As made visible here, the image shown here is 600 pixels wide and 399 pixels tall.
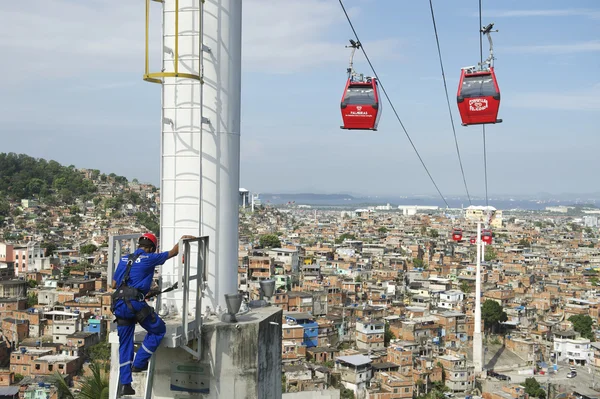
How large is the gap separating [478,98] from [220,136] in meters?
3.58

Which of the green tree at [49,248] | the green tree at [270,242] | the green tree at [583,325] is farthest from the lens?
the green tree at [270,242]

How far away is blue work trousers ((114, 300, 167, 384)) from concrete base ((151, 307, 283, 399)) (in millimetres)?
261

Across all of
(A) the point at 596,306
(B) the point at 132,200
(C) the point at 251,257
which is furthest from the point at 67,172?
(A) the point at 596,306

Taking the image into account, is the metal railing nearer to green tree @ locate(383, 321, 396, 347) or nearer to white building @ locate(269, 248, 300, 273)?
green tree @ locate(383, 321, 396, 347)

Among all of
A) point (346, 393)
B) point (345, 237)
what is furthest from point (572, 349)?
point (345, 237)

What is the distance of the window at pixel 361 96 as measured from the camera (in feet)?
23.3

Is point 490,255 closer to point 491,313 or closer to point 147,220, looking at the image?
point 491,313

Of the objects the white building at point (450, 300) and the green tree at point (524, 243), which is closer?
the white building at point (450, 300)

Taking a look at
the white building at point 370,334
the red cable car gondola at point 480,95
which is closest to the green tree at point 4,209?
the white building at point 370,334

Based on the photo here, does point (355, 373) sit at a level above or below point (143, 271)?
below

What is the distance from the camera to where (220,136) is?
3.61 meters

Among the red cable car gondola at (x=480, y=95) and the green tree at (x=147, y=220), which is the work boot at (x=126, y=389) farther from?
the green tree at (x=147, y=220)

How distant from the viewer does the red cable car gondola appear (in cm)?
636

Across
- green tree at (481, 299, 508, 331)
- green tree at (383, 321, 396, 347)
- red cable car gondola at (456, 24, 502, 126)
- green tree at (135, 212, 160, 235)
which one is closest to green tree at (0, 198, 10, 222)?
green tree at (135, 212, 160, 235)
